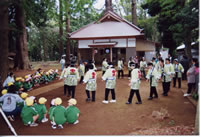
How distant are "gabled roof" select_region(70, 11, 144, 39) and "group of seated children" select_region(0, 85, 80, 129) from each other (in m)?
14.2

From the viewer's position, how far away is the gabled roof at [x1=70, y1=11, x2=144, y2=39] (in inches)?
732

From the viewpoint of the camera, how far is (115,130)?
16.1 ft

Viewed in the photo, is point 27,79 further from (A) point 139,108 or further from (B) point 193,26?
(B) point 193,26

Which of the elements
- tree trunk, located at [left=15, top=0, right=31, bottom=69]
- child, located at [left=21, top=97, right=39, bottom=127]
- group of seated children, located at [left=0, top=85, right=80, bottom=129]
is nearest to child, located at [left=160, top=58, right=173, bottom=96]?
group of seated children, located at [left=0, top=85, right=80, bottom=129]

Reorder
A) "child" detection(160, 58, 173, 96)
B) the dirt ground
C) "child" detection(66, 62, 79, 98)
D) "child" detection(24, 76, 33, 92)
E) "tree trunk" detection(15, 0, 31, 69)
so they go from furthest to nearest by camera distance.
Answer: "tree trunk" detection(15, 0, 31, 69)
"child" detection(24, 76, 33, 92)
"child" detection(160, 58, 173, 96)
"child" detection(66, 62, 79, 98)
the dirt ground

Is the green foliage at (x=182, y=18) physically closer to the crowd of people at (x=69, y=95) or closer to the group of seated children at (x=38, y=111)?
the crowd of people at (x=69, y=95)

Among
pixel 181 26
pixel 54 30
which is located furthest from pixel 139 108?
pixel 54 30

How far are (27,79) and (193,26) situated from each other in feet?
33.3

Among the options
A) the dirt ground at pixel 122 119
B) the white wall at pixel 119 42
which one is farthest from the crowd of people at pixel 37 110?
the white wall at pixel 119 42

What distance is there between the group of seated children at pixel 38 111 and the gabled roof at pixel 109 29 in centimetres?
1416

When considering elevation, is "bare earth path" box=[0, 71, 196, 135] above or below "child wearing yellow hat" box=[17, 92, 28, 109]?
below

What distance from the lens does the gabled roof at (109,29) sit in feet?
61.0

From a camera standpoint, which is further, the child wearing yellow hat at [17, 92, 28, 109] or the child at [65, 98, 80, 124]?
the child wearing yellow hat at [17, 92, 28, 109]

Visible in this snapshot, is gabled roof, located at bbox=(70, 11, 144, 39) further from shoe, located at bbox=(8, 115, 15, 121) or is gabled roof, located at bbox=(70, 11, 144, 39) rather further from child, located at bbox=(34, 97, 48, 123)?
shoe, located at bbox=(8, 115, 15, 121)
